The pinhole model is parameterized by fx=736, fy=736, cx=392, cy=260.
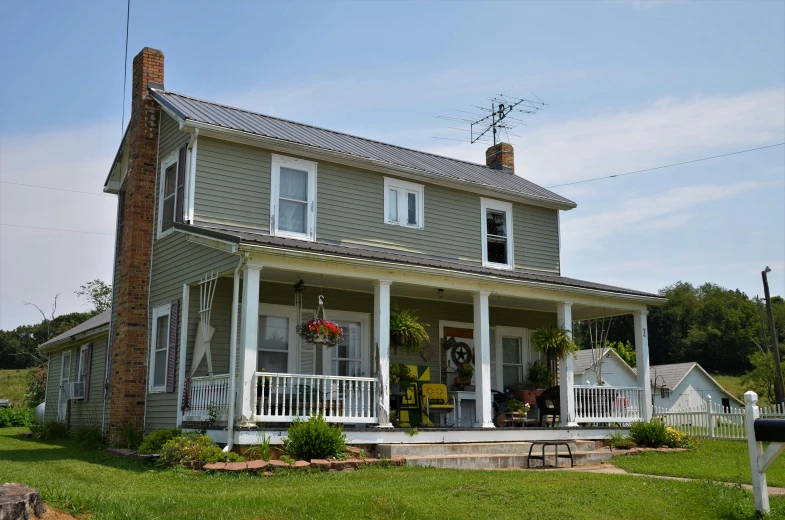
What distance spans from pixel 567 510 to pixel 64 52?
11.7 meters

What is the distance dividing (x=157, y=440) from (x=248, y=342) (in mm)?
2574

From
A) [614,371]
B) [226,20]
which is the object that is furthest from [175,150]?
[614,371]

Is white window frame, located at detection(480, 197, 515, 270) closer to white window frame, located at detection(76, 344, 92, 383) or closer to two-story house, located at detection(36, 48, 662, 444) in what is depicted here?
two-story house, located at detection(36, 48, 662, 444)

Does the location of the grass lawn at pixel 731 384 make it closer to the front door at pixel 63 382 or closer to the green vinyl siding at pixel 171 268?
the front door at pixel 63 382

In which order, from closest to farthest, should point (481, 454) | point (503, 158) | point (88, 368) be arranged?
point (481, 454) → point (88, 368) → point (503, 158)

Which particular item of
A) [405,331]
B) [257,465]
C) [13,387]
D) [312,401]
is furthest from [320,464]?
[13,387]

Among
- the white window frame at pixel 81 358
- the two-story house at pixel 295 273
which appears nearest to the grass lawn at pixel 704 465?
the two-story house at pixel 295 273

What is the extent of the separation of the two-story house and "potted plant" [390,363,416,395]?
1.98 ft

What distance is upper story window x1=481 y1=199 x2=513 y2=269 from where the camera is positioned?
17.5 m

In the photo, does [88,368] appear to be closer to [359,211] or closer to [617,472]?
[359,211]

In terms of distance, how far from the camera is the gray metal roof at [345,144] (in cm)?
1449

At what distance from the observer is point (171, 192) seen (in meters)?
14.9

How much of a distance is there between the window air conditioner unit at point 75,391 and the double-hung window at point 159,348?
5.90m

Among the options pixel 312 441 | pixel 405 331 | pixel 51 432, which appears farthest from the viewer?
pixel 51 432
